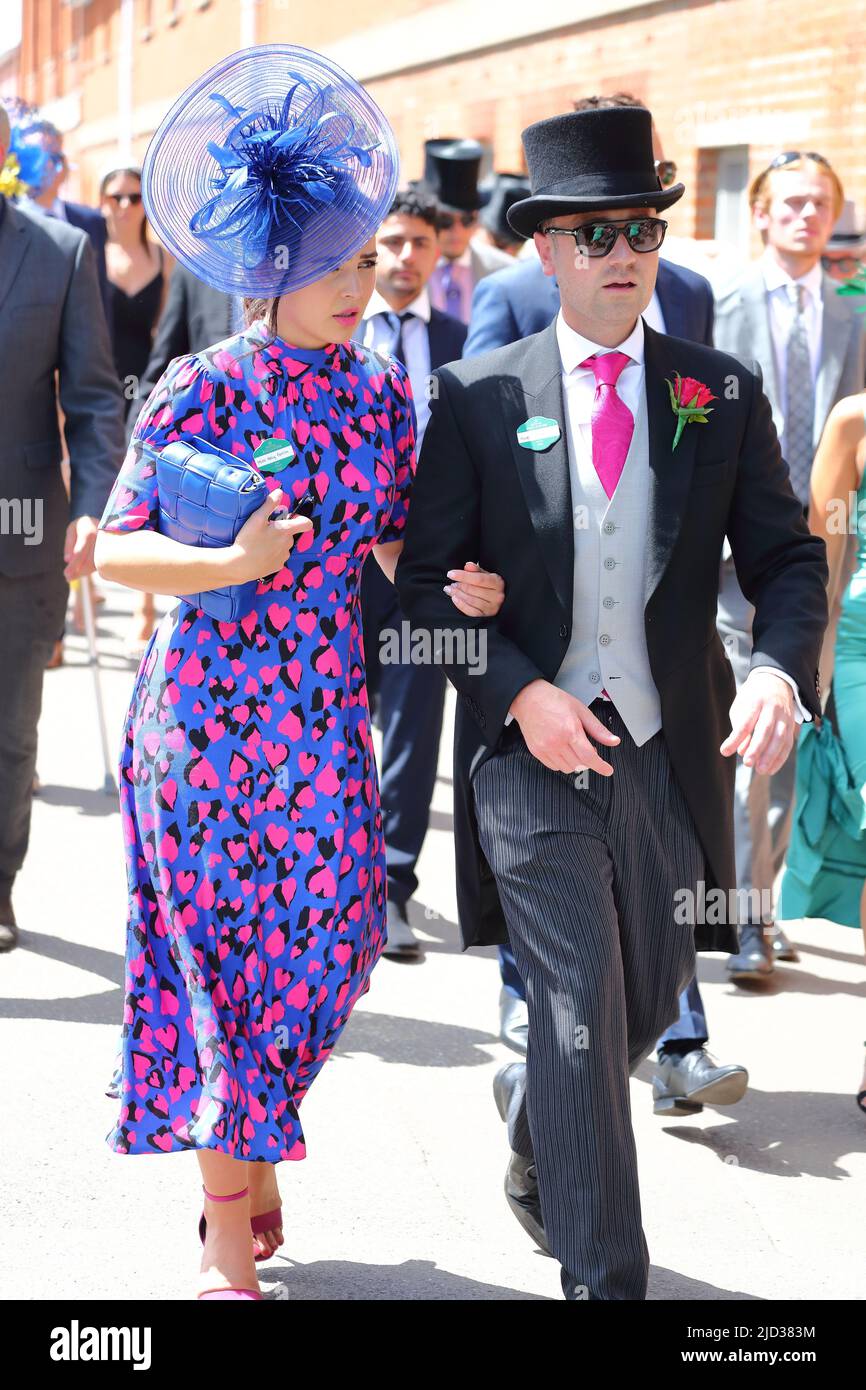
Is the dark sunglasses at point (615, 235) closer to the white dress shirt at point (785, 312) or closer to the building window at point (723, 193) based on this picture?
the white dress shirt at point (785, 312)

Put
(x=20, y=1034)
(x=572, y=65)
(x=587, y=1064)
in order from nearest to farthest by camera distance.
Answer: (x=587, y=1064)
(x=20, y=1034)
(x=572, y=65)

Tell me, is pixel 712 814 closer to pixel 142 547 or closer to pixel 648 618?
pixel 648 618

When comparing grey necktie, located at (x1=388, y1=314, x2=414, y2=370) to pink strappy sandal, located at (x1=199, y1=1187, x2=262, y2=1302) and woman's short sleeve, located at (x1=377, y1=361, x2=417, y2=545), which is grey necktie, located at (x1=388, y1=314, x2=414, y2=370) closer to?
woman's short sleeve, located at (x1=377, y1=361, x2=417, y2=545)

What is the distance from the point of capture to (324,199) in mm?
3682

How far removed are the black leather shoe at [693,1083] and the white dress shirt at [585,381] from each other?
1570 mm

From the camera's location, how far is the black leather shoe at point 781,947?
21.5 feet

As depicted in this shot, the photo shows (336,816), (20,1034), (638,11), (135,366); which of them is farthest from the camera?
(638,11)

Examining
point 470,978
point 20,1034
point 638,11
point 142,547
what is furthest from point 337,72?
point 638,11

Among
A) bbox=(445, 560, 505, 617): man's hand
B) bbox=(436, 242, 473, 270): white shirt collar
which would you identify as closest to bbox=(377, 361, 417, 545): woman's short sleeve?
bbox=(445, 560, 505, 617): man's hand

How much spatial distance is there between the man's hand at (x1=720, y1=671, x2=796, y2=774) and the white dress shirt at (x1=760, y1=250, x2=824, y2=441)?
3523 millimetres

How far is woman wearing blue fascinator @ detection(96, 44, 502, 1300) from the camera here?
3.67m

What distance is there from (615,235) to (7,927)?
3.49 m

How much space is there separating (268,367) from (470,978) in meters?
3.02

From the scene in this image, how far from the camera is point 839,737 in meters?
5.39
